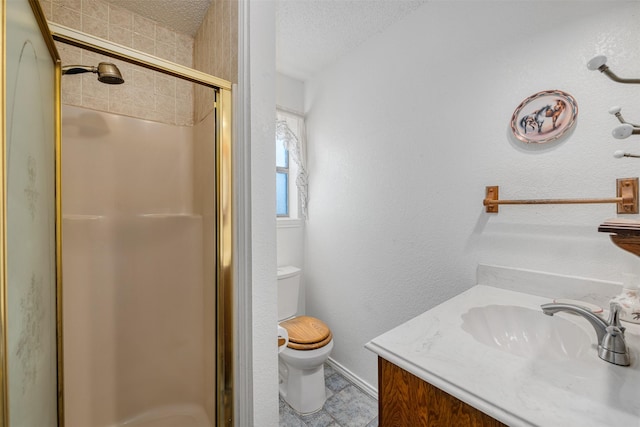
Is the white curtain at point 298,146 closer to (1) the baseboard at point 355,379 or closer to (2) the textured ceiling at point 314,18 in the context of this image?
(2) the textured ceiling at point 314,18

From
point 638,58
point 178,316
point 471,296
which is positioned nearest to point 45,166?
point 178,316

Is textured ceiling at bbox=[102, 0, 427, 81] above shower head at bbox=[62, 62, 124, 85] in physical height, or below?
above

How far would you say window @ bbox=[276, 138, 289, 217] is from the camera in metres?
2.25

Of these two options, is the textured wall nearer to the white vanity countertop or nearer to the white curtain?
Result: the white curtain

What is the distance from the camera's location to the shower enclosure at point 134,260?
1291 mm

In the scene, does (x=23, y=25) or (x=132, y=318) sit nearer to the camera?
(x=23, y=25)

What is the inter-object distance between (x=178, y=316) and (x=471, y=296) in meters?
1.45

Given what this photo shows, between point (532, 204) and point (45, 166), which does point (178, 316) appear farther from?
point (532, 204)

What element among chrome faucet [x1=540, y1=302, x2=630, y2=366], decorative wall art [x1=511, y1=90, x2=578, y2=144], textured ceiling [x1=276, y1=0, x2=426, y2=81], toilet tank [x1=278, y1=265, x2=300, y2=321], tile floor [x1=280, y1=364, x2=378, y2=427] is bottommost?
tile floor [x1=280, y1=364, x2=378, y2=427]

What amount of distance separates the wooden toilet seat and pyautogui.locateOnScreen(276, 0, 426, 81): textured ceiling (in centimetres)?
185

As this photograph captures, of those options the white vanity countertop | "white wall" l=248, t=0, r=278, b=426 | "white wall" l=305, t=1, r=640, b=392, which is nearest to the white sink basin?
the white vanity countertop

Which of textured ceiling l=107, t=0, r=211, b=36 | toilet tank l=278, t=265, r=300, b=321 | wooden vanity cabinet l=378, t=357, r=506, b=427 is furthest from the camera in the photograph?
toilet tank l=278, t=265, r=300, b=321

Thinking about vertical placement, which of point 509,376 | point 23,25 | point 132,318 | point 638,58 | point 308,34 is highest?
point 308,34

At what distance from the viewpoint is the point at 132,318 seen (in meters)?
1.43
